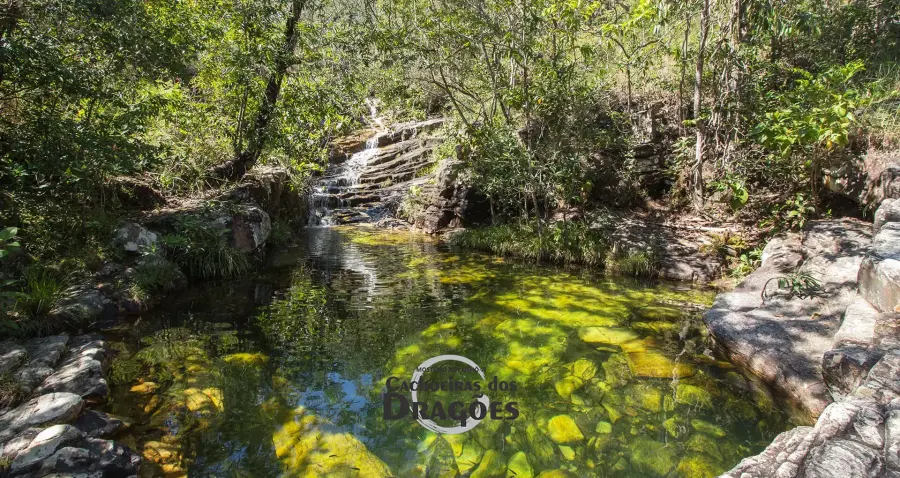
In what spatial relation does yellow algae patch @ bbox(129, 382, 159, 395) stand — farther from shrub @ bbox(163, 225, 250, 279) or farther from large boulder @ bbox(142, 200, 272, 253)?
large boulder @ bbox(142, 200, 272, 253)

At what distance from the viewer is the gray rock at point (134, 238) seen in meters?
6.20

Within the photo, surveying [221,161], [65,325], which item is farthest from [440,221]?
[65,325]

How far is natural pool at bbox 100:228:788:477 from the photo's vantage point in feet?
9.87

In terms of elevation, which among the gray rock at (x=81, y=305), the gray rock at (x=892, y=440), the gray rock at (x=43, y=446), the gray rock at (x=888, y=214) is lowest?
the gray rock at (x=43, y=446)

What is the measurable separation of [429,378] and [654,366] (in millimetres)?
2346

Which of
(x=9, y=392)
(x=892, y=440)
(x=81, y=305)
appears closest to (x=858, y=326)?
(x=892, y=440)

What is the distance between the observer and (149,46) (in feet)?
18.8

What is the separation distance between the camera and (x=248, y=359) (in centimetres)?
445

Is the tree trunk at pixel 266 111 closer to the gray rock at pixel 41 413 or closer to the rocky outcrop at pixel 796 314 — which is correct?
the gray rock at pixel 41 413

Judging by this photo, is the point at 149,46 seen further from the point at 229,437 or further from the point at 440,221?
the point at 440,221

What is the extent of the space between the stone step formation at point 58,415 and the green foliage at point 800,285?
251 inches

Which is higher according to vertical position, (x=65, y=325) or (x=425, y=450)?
(x=65, y=325)

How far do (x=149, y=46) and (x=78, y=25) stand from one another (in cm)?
74

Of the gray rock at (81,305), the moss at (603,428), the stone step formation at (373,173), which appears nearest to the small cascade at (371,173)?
the stone step formation at (373,173)
